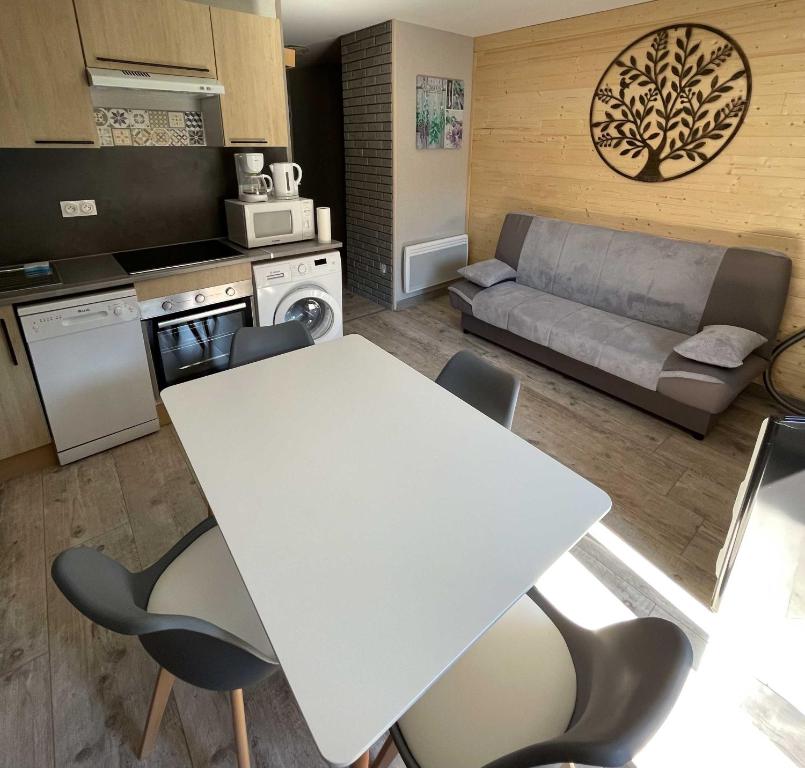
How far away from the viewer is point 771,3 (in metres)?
2.67

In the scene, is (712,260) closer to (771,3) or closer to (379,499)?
(771,3)

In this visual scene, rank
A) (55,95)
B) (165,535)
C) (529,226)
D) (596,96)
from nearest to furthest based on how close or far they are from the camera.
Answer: (165,535), (55,95), (596,96), (529,226)

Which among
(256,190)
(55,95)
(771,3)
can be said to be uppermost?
(771,3)

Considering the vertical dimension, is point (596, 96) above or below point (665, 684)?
above

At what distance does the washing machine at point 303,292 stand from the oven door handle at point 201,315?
0.46ft

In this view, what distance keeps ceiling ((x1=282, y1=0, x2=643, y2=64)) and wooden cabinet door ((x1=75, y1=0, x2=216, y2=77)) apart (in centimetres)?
89

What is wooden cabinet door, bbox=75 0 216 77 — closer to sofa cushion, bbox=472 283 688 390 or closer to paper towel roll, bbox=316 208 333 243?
paper towel roll, bbox=316 208 333 243

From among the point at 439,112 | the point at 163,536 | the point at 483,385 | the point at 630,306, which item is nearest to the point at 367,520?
the point at 483,385

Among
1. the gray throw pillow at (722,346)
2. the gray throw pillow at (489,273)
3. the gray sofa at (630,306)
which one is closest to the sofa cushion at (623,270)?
the gray sofa at (630,306)

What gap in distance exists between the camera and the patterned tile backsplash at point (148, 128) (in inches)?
105

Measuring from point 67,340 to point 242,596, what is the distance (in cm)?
174

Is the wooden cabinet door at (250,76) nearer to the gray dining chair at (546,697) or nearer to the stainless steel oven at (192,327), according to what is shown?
the stainless steel oven at (192,327)

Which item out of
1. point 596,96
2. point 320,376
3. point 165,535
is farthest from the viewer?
point 596,96

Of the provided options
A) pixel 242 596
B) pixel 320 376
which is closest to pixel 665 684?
pixel 242 596
